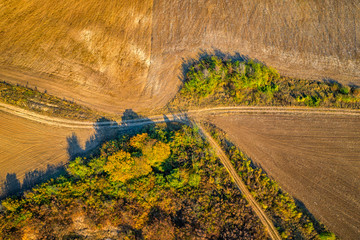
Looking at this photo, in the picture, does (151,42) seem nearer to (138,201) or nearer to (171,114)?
(171,114)

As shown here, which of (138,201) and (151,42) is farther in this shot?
(151,42)

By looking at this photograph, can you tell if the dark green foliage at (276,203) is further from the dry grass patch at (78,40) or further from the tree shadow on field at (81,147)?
the dry grass patch at (78,40)

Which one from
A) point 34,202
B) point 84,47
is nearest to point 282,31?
point 84,47

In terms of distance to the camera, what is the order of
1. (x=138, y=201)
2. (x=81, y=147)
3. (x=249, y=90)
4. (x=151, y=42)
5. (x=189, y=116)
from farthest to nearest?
1. (x=151, y=42)
2. (x=249, y=90)
3. (x=189, y=116)
4. (x=81, y=147)
5. (x=138, y=201)

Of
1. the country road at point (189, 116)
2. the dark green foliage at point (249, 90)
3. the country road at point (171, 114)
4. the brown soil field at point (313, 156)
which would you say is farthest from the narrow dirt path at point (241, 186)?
the dark green foliage at point (249, 90)

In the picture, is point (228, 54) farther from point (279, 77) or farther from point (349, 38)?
point (349, 38)

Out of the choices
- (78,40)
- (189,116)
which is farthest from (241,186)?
(78,40)
